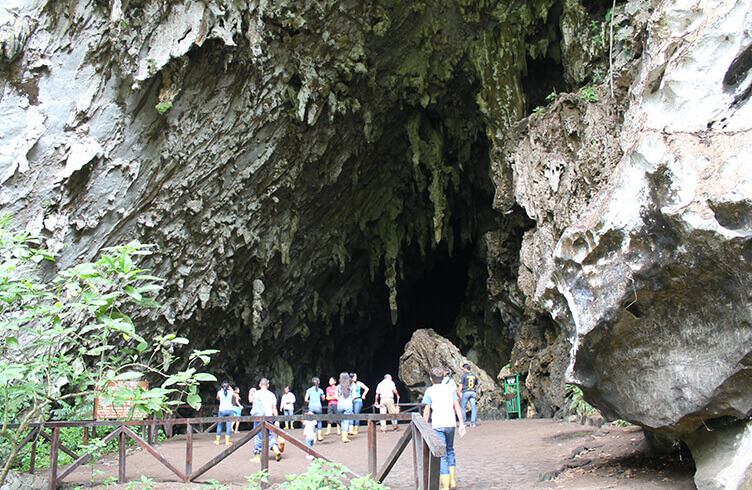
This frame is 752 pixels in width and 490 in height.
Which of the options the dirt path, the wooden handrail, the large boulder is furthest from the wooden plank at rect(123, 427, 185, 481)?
the large boulder

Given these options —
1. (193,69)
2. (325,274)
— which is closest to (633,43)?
(193,69)

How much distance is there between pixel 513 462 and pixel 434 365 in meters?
7.32

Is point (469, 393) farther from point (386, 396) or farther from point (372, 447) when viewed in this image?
point (372, 447)

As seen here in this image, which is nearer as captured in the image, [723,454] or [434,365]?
[723,454]

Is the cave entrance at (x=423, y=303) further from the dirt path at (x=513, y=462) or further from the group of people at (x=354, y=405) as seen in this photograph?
the dirt path at (x=513, y=462)

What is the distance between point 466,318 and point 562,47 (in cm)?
936

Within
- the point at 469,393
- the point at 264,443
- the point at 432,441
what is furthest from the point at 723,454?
the point at 469,393

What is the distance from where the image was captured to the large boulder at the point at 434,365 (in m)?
12.1

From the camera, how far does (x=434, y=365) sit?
12.7 meters

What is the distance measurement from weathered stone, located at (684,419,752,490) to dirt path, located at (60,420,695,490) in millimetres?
257

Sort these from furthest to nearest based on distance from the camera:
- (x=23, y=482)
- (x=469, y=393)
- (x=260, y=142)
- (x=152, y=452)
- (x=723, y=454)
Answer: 1. (x=260, y=142)
2. (x=469, y=393)
3. (x=23, y=482)
4. (x=152, y=452)
5. (x=723, y=454)

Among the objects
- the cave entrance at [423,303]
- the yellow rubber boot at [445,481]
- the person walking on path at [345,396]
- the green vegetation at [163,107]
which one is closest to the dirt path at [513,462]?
the yellow rubber boot at [445,481]

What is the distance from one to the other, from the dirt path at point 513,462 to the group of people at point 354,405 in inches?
12.5

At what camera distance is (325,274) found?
47.6ft
